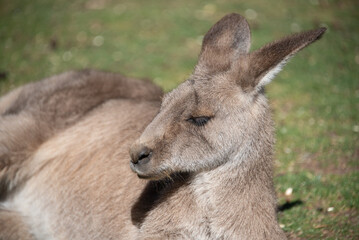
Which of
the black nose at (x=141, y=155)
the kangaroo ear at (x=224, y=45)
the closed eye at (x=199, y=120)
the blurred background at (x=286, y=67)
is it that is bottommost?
the blurred background at (x=286, y=67)

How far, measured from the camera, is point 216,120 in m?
3.48

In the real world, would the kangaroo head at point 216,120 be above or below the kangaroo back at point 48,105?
above

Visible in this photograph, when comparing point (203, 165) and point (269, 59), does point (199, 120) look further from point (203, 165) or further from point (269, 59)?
point (269, 59)

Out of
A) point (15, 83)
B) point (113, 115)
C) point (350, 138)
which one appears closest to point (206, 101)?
point (113, 115)

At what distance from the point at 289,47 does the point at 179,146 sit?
107cm

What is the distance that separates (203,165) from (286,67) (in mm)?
7402

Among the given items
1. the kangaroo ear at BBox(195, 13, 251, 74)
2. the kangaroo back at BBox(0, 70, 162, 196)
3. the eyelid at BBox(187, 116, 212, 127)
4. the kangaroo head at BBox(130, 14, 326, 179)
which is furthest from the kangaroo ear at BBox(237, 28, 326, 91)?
the kangaroo back at BBox(0, 70, 162, 196)

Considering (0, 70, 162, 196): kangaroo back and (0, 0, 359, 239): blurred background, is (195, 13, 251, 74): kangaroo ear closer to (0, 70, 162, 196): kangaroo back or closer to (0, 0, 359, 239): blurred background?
(0, 70, 162, 196): kangaroo back

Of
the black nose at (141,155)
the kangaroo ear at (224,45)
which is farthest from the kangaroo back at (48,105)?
the black nose at (141,155)

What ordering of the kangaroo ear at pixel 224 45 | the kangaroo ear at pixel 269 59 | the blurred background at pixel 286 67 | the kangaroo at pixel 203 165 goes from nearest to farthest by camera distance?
the kangaroo ear at pixel 269 59 → the kangaroo at pixel 203 165 → the kangaroo ear at pixel 224 45 → the blurred background at pixel 286 67

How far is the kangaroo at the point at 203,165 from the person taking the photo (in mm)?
3408

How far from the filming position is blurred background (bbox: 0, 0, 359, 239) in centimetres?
557

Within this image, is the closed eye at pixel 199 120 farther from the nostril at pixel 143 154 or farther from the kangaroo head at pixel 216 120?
the nostril at pixel 143 154

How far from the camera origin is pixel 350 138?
7062 millimetres
